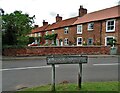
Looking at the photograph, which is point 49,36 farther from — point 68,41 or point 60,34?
point 68,41

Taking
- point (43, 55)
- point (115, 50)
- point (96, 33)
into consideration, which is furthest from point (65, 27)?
point (43, 55)

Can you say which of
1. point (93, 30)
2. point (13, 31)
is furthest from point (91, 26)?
point (13, 31)

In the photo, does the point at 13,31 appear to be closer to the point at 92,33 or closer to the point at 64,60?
the point at 64,60

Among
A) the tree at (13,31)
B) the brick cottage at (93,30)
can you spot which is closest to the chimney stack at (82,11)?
the brick cottage at (93,30)

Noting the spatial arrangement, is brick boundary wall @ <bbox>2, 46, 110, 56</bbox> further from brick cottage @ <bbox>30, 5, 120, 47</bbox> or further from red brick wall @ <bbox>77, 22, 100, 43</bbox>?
red brick wall @ <bbox>77, 22, 100, 43</bbox>

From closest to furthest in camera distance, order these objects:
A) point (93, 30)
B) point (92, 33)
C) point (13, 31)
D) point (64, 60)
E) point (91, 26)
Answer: point (64, 60) < point (13, 31) < point (93, 30) < point (92, 33) < point (91, 26)

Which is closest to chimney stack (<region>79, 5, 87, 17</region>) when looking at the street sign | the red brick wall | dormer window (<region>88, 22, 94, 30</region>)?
the red brick wall

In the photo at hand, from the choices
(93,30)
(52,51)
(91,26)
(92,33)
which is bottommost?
(52,51)

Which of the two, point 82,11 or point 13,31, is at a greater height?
point 82,11

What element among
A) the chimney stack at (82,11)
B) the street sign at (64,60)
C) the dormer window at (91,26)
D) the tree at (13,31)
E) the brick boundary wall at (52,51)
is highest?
the chimney stack at (82,11)

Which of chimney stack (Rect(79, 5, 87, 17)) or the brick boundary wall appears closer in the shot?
the brick boundary wall

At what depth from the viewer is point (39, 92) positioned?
664cm

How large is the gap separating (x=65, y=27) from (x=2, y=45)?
24633 mm

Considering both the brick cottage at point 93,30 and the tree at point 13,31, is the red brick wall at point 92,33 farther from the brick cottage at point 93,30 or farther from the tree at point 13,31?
the tree at point 13,31
